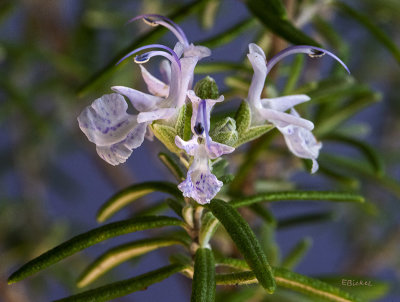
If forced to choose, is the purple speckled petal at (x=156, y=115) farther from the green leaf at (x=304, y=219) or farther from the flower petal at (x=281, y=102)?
the green leaf at (x=304, y=219)

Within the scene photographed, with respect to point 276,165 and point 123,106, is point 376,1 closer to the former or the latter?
point 276,165

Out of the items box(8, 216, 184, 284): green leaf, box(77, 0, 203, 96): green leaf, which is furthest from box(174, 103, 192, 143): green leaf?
box(77, 0, 203, 96): green leaf

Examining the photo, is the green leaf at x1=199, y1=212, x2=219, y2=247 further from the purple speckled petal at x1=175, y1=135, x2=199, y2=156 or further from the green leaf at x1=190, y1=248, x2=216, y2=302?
the purple speckled petal at x1=175, y1=135, x2=199, y2=156

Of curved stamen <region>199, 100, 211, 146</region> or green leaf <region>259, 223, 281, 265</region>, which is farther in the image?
green leaf <region>259, 223, 281, 265</region>

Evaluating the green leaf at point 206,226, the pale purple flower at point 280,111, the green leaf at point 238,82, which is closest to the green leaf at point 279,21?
the pale purple flower at point 280,111

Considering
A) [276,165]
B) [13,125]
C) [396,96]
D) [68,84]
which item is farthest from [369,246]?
[13,125]

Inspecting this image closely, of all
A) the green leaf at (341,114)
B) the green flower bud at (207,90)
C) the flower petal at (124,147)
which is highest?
the green flower bud at (207,90)
